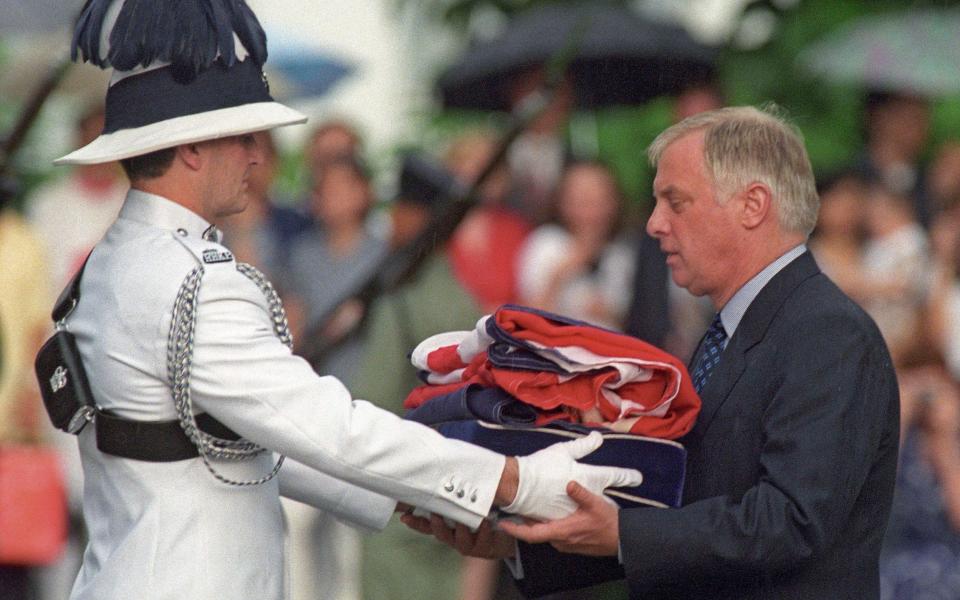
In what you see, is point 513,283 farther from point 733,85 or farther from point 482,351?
point 482,351

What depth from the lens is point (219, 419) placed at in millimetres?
4070

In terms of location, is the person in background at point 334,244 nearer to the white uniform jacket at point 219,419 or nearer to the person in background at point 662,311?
the person in background at point 662,311

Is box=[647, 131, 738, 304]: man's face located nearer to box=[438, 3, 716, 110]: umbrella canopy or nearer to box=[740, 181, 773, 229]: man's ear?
box=[740, 181, 773, 229]: man's ear

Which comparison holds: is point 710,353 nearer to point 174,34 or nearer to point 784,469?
point 784,469

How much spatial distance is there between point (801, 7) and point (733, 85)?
0.65 metres

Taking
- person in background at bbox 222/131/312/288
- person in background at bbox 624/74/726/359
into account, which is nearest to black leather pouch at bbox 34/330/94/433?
person in background at bbox 624/74/726/359

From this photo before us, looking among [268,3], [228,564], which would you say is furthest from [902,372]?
[268,3]

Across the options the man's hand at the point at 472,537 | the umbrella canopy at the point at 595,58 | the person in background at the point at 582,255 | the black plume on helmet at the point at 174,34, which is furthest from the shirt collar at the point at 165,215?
the umbrella canopy at the point at 595,58

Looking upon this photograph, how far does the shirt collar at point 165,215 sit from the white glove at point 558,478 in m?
0.89

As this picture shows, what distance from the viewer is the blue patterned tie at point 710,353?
14.2 feet

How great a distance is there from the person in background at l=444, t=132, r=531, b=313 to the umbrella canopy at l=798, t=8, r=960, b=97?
176 cm

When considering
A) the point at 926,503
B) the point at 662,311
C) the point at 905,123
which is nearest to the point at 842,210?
the point at 905,123

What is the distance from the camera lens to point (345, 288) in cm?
866

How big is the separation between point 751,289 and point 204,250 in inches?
47.4
